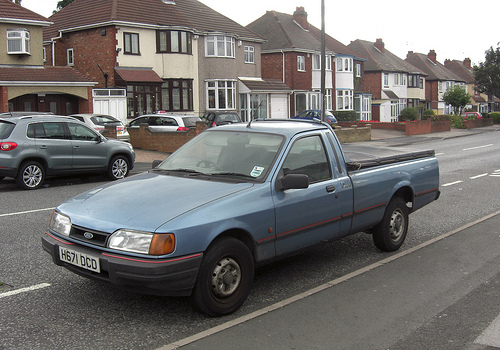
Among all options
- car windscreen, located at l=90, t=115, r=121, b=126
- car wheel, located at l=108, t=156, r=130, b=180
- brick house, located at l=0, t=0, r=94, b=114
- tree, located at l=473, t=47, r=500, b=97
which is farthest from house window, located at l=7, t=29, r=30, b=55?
tree, located at l=473, t=47, r=500, b=97

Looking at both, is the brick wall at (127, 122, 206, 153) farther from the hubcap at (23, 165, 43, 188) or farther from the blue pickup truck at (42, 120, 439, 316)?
A: the blue pickup truck at (42, 120, 439, 316)

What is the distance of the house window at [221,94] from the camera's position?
125 ft

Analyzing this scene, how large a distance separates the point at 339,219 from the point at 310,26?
4989 cm

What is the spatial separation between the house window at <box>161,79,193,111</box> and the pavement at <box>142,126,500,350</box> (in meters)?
30.2

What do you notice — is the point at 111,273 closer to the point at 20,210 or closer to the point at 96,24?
the point at 20,210

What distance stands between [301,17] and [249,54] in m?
12.6

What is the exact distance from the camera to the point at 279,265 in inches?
251

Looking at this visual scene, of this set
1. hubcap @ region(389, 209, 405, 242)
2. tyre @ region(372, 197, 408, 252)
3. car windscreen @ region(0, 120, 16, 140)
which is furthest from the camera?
car windscreen @ region(0, 120, 16, 140)

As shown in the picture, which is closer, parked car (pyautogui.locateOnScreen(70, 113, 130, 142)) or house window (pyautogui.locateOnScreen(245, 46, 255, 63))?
parked car (pyautogui.locateOnScreen(70, 113, 130, 142))

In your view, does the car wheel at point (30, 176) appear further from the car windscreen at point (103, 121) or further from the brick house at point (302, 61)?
the brick house at point (302, 61)

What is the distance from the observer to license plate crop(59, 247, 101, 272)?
14.6 feet

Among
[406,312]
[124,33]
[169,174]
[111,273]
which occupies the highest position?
[124,33]

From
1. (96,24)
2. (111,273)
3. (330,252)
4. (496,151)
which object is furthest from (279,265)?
(96,24)

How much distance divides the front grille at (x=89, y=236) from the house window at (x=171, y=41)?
31.8 meters
